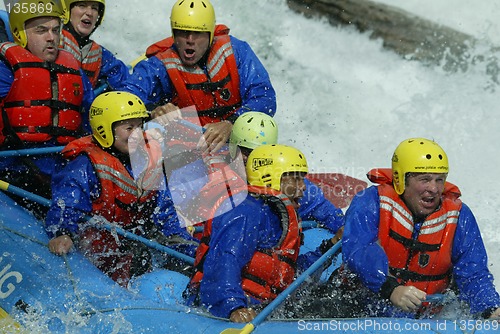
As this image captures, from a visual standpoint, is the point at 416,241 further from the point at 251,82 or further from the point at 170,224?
the point at 251,82

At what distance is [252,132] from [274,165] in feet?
3.04

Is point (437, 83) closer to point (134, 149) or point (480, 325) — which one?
point (134, 149)

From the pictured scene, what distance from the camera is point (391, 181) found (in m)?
4.39

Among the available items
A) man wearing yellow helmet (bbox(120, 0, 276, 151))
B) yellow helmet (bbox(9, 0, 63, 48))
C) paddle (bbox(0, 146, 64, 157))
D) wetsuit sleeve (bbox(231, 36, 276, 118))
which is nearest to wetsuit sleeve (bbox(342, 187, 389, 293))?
man wearing yellow helmet (bbox(120, 0, 276, 151))

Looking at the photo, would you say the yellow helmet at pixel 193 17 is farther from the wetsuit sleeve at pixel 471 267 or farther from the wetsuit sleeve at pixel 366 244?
the wetsuit sleeve at pixel 471 267

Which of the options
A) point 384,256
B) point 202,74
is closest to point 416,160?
point 384,256

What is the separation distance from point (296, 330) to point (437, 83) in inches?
266

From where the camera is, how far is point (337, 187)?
628cm

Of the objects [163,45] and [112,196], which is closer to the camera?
[112,196]

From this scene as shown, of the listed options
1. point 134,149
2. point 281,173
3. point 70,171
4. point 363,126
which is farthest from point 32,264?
point 363,126

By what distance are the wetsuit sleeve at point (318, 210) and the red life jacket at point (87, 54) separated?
1.78m

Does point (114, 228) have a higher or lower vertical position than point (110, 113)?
lower

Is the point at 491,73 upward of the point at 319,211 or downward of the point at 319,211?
upward

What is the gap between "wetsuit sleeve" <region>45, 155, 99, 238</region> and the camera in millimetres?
4500
